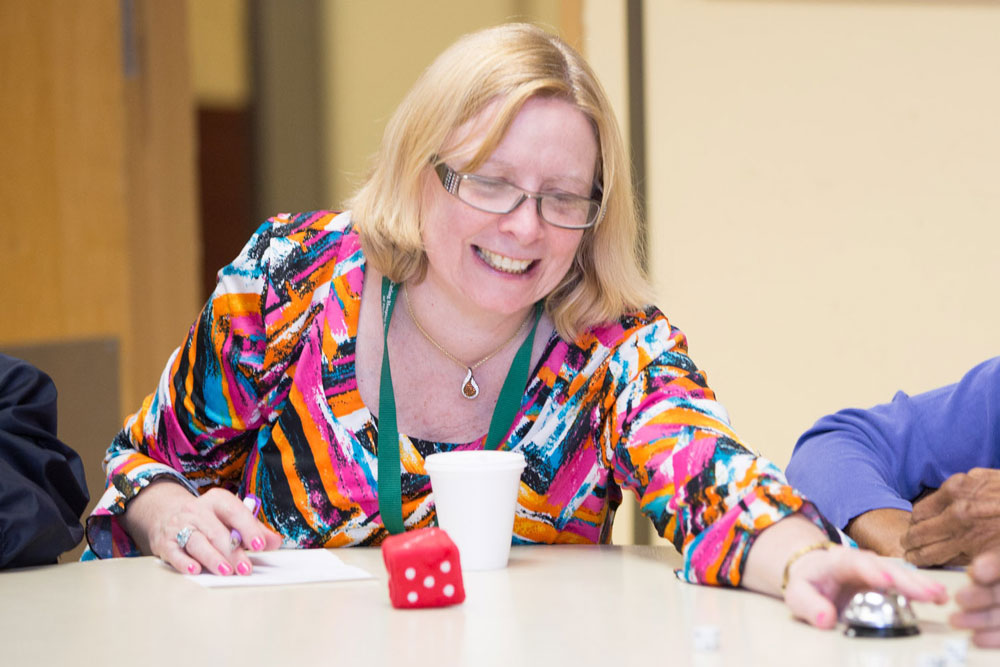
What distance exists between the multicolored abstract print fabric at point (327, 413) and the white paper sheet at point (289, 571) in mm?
128

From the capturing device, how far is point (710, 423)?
1.31m

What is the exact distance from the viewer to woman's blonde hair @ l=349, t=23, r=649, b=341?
140 centimetres

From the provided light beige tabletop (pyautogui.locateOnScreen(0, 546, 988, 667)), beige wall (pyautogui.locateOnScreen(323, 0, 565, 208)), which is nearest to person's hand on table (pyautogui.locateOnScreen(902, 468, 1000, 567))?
light beige tabletop (pyautogui.locateOnScreen(0, 546, 988, 667))

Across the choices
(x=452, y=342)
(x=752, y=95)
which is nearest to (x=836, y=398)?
(x=752, y=95)

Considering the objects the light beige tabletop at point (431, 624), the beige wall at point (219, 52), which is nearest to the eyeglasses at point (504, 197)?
the light beige tabletop at point (431, 624)

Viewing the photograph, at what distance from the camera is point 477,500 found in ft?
3.90

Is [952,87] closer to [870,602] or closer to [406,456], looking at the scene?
[406,456]

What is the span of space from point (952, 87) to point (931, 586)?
2501mm

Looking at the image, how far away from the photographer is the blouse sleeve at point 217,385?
1480 millimetres

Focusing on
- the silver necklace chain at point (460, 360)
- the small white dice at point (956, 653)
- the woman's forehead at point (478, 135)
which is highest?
the woman's forehead at point (478, 135)

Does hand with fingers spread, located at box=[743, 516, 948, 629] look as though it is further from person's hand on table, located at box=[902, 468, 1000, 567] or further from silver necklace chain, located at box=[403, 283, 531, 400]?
silver necklace chain, located at box=[403, 283, 531, 400]

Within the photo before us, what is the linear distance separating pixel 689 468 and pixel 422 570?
0.39 m

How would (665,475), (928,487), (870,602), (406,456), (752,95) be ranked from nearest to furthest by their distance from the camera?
(870,602) < (665,475) < (406,456) < (928,487) < (752,95)

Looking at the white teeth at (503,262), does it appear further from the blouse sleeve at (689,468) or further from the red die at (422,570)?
the red die at (422,570)
